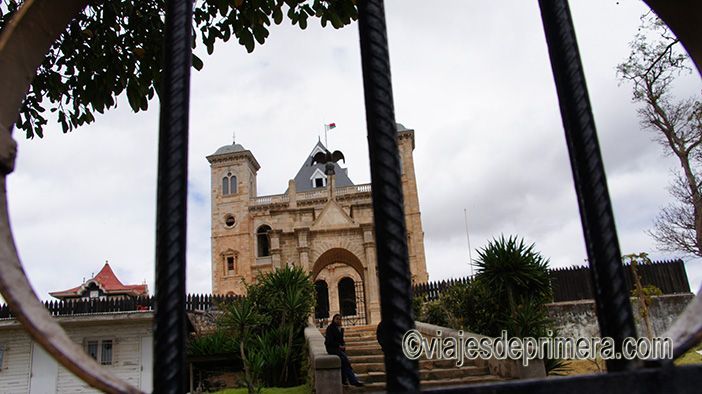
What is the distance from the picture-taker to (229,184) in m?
38.9

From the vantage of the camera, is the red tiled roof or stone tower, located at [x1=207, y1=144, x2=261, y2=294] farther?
stone tower, located at [x1=207, y1=144, x2=261, y2=294]

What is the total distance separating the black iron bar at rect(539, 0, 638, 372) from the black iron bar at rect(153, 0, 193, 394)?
87cm

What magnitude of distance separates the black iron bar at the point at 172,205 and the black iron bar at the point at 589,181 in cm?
87

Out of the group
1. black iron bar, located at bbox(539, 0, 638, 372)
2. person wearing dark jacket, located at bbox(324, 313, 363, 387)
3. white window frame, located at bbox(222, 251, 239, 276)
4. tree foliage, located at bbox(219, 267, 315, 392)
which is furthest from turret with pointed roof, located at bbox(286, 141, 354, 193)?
black iron bar, located at bbox(539, 0, 638, 372)

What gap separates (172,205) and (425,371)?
8641 mm

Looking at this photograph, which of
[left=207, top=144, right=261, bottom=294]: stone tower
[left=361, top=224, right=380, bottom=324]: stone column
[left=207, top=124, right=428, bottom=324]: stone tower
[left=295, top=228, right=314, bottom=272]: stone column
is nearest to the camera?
[left=361, top=224, right=380, bottom=324]: stone column

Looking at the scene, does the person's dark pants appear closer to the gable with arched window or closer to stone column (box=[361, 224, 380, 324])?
stone column (box=[361, 224, 380, 324])

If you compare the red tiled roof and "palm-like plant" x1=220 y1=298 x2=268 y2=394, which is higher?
the red tiled roof

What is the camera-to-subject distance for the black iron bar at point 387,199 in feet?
3.04

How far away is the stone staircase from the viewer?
26.5 ft

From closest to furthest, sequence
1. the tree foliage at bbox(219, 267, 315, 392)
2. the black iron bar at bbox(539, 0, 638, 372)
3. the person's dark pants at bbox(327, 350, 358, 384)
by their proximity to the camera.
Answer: the black iron bar at bbox(539, 0, 638, 372) < the person's dark pants at bbox(327, 350, 358, 384) < the tree foliage at bbox(219, 267, 315, 392)

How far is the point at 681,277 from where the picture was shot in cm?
1702

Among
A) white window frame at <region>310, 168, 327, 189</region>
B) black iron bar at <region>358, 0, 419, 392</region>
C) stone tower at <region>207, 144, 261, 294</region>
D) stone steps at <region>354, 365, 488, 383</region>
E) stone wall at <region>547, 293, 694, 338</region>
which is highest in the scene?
white window frame at <region>310, 168, 327, 189</region>

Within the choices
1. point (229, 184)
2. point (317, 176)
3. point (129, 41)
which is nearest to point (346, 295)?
point (317, 176)
